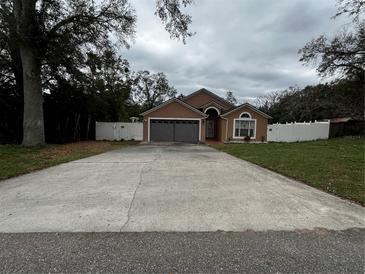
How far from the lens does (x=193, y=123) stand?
2194 cm

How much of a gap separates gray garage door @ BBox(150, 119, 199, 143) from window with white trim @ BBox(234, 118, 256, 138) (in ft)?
12.8

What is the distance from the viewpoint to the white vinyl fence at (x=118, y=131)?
75.7ft

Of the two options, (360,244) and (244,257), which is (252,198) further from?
(244,257)

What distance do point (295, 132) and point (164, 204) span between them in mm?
21882

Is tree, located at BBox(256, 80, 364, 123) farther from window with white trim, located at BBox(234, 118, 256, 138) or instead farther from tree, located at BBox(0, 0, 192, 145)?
tree, located at BBox(0, 0, 192, 145)

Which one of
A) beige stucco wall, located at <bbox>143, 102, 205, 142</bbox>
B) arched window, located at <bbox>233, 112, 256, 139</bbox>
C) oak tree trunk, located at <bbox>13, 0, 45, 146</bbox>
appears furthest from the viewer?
arched window, located at <bbox>233, 112, 256, 139</bbox>

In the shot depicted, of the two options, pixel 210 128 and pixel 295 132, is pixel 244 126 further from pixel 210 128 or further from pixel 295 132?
pixel 295 132

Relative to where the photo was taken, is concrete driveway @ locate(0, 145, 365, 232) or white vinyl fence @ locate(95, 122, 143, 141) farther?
white vinyl fence @ locate(95, 122, 143, 141)

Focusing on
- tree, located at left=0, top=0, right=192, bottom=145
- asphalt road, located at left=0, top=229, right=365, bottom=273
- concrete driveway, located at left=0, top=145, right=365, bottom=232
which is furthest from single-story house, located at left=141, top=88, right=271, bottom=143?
asphalt road, located at left=0, top=229, right=365, bottom=273

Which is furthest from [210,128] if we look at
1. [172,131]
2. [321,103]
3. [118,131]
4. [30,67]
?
[30,67]

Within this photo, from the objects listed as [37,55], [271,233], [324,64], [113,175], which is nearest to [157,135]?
[37,55]

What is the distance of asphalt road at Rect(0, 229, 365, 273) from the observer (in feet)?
7.84

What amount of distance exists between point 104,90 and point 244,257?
25.6 meters

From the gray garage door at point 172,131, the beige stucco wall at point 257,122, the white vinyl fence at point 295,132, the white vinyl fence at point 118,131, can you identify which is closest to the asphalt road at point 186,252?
the gray garage door at point 172,131
